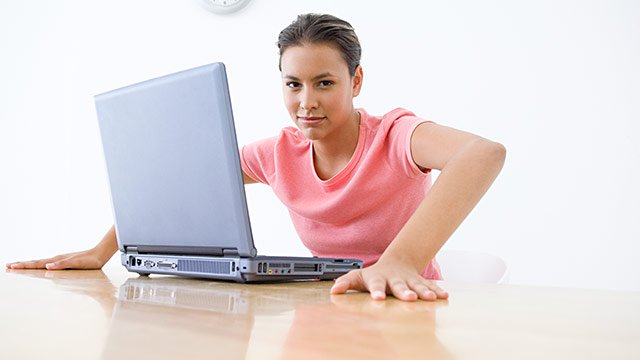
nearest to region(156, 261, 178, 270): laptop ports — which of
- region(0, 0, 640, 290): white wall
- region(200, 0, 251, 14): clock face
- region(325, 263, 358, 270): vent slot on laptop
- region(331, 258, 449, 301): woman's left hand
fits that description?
region(325, 263, 358, 270): vent slot on laptop

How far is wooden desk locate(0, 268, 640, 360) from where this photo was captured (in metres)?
0.41

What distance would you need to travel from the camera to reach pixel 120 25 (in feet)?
11.1

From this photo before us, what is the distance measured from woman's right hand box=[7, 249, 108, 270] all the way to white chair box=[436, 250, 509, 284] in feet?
3.10

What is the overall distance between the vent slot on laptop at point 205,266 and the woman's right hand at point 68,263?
40cm

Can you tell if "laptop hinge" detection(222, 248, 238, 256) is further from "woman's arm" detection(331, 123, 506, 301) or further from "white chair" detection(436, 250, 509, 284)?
"white chair" detection(436, 250, 509, 284)

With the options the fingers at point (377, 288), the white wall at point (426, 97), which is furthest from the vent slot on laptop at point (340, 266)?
the white wall at point (426, 97)

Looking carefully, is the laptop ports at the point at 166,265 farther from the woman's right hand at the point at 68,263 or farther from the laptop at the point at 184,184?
the woman's right hand at the point at 68,263

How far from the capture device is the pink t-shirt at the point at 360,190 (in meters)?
1.40

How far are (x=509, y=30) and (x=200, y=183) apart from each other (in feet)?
7.28

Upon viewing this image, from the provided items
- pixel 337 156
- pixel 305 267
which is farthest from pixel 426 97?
pixel 305 267

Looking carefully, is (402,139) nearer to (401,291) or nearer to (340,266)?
(340,266)

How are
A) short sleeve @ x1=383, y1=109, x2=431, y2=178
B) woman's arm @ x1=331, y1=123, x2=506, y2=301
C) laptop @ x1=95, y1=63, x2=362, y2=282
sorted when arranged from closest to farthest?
woman's arm @ x1=331, y1=123, x2=506, y2=301 < laptop @ x1=95, y1=63, x2=362, y2=282 < short sleeve @ x1=383, y1=109, x2=431, y2=178

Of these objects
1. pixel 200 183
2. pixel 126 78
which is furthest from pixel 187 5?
pixel 200 183

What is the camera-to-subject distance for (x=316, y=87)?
1.38 metres
